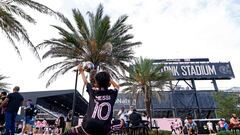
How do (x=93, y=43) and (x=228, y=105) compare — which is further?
(x=228, y=105)

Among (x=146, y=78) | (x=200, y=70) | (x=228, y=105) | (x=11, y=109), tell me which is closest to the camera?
(x=11, y=109)

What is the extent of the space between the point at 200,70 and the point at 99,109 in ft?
149

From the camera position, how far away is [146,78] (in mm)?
25938

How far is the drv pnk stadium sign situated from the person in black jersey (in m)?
41.6

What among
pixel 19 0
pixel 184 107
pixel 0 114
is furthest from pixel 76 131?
pixel 184 107

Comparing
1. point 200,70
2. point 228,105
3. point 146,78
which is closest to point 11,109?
point 146,78

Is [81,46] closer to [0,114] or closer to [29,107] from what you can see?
[29,107]

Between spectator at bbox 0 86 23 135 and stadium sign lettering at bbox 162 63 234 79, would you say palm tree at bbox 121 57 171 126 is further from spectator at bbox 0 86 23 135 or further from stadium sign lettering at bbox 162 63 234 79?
stadium sign lettering at bbox 162 63 234 79

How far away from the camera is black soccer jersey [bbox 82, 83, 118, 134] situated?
10.6 ft

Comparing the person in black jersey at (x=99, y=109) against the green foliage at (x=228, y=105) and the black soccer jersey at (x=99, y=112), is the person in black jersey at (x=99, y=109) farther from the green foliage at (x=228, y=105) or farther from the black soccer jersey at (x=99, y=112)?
the green foliage at (x=228, y=105)

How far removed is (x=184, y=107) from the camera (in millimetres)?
45531

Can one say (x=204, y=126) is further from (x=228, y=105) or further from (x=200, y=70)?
(x=200, y=70)

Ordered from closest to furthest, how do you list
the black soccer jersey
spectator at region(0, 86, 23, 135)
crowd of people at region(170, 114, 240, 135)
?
the black soccer jersey
spectator at region(0, 86, 23, 135)
crowd of people at region(170, 114, 240, 135)

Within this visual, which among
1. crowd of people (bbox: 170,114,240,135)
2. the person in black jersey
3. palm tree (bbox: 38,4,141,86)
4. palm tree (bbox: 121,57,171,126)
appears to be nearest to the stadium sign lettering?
crowd of people (bbox: 170,114,240,135)
